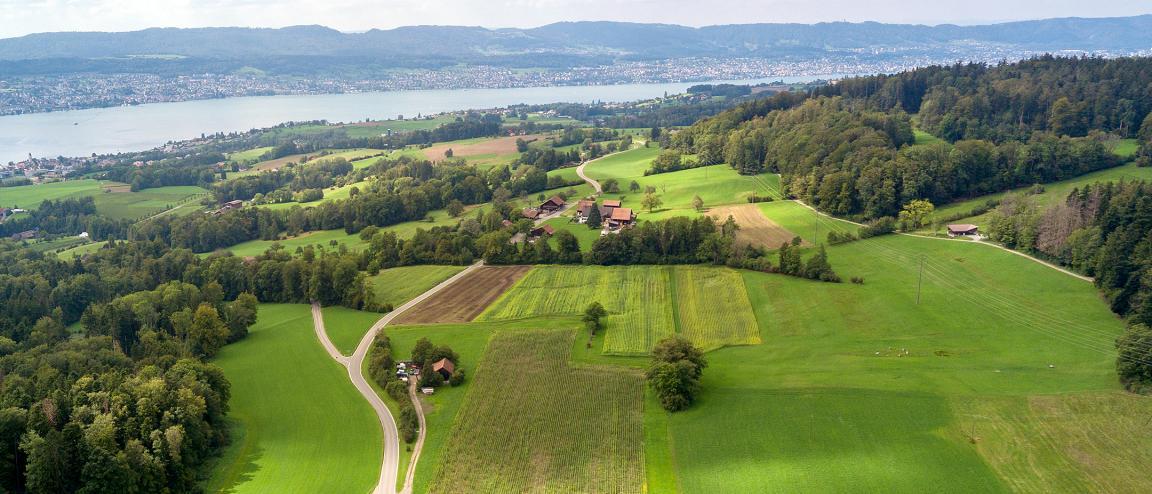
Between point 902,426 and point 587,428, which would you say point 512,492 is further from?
point 902,426

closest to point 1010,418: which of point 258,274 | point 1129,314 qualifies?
point 1129,314

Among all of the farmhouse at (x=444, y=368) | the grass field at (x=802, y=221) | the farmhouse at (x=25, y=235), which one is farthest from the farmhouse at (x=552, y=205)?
the farmhouse at (x=25, y=235)

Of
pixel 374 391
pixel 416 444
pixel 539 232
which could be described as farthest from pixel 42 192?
pixel 416 444

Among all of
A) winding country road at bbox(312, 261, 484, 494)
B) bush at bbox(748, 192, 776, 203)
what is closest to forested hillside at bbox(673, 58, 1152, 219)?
bush at bbox(748, 192, 776, 203)

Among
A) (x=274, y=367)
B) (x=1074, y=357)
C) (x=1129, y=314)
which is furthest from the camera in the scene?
(x=274, y=367)

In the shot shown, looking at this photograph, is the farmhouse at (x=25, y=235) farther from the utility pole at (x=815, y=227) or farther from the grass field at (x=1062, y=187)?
the grass field at (x=1062, y=187)

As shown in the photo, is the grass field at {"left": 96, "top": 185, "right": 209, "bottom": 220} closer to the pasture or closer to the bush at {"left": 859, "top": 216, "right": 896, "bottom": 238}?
the pasture
